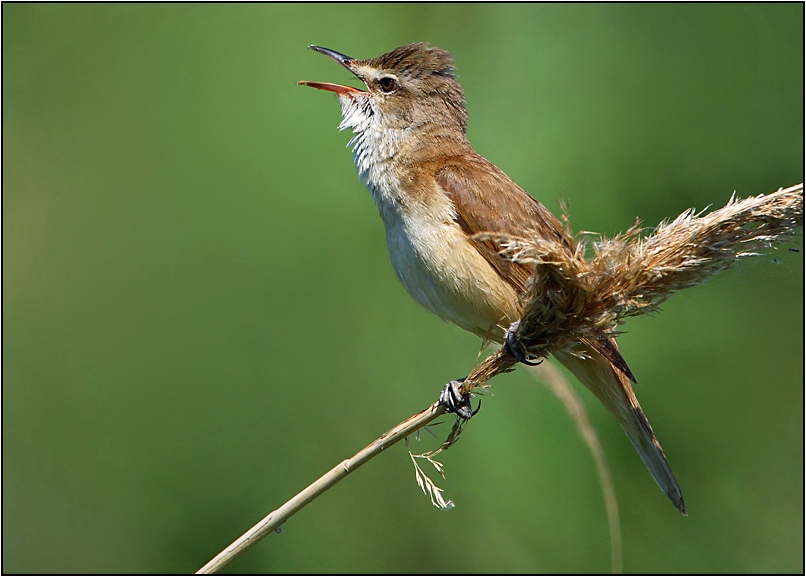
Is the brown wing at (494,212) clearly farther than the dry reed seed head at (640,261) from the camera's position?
Yes

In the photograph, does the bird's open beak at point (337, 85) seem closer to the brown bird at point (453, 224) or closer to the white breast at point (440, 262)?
the brown bird at point (453, 224)

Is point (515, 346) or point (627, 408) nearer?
point (515, 346)

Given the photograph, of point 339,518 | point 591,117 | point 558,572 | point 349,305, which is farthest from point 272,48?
point 558,572

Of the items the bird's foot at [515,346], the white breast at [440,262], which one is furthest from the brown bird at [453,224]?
the bird's foot at [515,346]

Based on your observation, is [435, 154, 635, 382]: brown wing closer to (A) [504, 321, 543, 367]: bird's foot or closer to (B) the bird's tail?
(B) the bird's tail

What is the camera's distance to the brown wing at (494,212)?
3.57 meters

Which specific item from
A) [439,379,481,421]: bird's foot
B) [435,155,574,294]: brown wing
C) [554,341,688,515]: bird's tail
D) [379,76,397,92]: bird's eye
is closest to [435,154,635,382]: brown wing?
[435,155,574,294]: brown wing

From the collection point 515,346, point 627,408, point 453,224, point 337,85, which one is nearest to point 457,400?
point 515,346

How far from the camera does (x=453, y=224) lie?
3660 mm

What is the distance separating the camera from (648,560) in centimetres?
458

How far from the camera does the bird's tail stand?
371 centimetres

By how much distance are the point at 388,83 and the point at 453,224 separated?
117 centimetres

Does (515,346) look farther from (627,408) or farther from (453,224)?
(627,408)

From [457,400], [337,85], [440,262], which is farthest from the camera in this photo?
[337,85]
